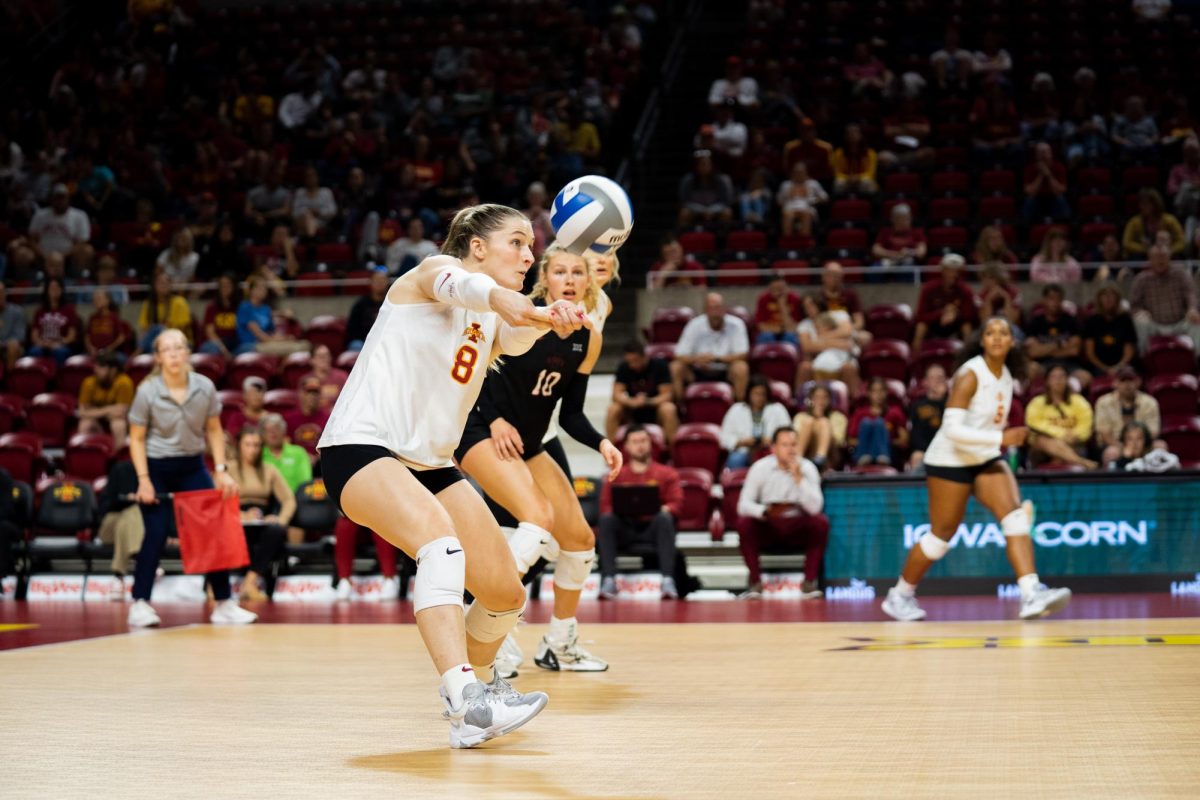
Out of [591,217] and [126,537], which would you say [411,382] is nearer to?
[591,217]

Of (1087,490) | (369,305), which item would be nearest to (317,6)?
(369,305)

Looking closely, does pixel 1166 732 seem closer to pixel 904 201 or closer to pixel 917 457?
pixel 917 457

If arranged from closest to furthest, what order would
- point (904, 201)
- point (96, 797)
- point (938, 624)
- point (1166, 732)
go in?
Result: 1. point (96, 797)
2. point (1166, 732)
3. point (938, 624)
4. point (904, 201)

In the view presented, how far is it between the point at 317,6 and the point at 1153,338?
48.6ft

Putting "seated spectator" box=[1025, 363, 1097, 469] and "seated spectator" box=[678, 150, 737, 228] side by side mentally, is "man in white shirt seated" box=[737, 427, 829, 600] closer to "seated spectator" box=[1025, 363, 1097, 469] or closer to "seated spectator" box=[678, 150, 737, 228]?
"seated spectator" box=[1025, 363, 1097, 469]

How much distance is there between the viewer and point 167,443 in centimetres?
968

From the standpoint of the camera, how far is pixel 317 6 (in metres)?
23.5

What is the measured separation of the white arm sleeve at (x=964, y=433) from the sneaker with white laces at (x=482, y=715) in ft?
17.3

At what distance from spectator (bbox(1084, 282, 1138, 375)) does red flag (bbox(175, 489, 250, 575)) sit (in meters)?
8.02

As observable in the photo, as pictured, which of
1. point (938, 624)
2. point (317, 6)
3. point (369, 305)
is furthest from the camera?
point (317, 6)

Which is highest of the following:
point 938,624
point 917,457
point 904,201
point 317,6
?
point 317,6

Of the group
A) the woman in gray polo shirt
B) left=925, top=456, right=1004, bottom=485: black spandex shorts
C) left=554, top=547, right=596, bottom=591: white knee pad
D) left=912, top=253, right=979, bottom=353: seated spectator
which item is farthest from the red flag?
left=912, top=253, right=979, bottom=353: seated spectator

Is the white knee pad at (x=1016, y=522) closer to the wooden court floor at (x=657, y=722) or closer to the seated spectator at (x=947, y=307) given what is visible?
the wooden court floor at (x=657, y=722)

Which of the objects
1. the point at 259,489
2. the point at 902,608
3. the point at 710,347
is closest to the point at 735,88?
the point at 710,347
